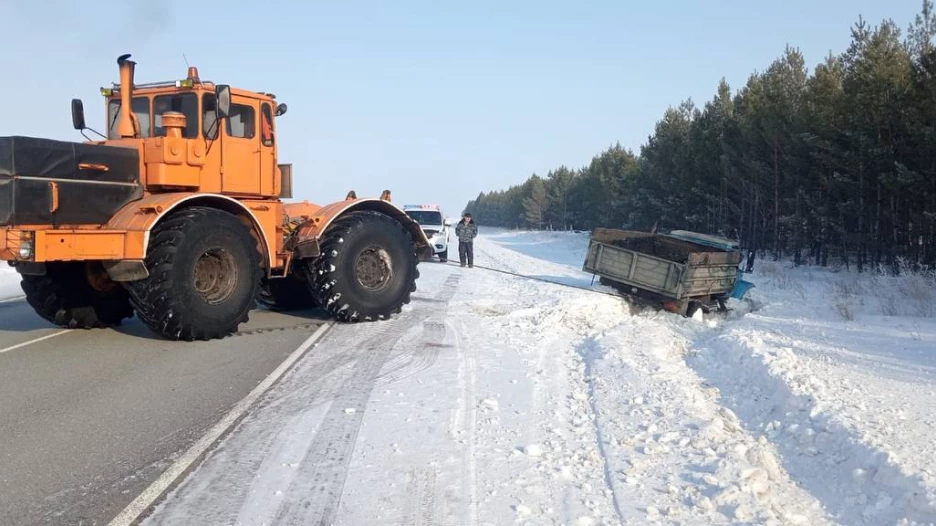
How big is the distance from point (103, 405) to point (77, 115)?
16.4 ft

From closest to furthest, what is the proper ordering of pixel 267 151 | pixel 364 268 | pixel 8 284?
pixel 267 151
pixel 364 268
pixel 8 284

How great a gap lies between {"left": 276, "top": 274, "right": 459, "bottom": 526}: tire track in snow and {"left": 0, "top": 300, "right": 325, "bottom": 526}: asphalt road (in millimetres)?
925

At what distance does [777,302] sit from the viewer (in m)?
15.7

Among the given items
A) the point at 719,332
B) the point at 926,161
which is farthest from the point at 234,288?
the point at 926,161

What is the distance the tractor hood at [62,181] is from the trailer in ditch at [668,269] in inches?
353

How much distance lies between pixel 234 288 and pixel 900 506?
7617 millimetres

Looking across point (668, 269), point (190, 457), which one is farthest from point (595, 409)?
point (668, 269)

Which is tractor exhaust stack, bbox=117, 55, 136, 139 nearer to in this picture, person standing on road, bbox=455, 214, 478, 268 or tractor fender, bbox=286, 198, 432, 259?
tractor fender, bbox=286, 198, 432, 259

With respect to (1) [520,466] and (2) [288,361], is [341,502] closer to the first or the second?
(1) [520,466]

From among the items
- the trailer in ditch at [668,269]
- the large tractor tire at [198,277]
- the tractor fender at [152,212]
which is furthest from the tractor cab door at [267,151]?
the trailer in ditch at [668,269]

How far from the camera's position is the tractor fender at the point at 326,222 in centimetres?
1043

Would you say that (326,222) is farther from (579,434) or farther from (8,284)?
(8,284)

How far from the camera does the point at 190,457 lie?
5020 millimetres

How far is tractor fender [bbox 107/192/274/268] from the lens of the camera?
8.20 meters
